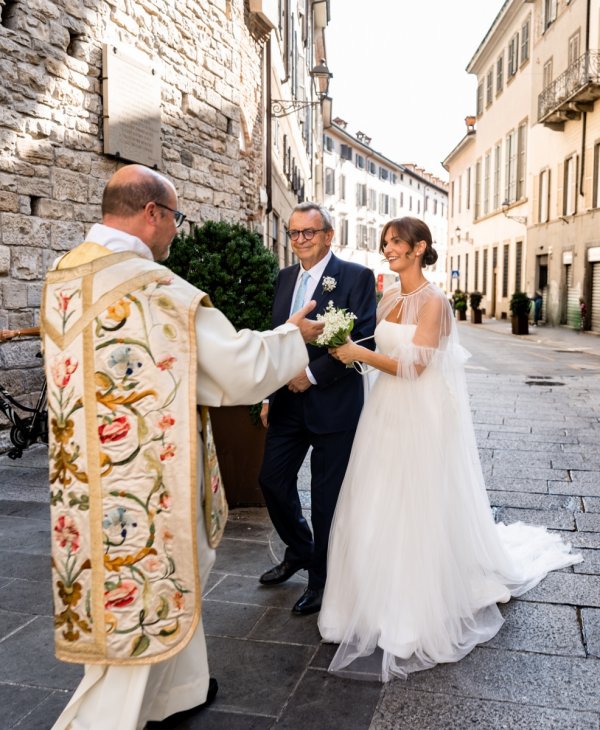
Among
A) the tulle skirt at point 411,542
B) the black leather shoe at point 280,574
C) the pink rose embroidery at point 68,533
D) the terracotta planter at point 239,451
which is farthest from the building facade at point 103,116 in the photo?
the pink rose embroidery at point 68,533

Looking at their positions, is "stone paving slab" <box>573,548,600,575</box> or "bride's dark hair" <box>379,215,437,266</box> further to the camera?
"stone paving slab" <box>573,548,600,575</box>

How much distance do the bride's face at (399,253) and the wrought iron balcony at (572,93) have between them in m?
23.0

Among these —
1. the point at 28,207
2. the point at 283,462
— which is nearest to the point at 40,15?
the point at 28,207

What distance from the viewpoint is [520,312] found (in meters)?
24.8

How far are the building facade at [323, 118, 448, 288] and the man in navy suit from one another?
4246 cm

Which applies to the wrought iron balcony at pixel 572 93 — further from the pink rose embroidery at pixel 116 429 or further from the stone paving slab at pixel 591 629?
the pink rose embroidery at pixel 116 429

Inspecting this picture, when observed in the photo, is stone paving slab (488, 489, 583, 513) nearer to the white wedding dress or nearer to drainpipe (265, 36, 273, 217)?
the white wedding dress

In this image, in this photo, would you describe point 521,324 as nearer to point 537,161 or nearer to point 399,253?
point 537,161

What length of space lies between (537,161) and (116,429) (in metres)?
31.5

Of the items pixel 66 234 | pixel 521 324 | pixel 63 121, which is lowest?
pixel 521 324

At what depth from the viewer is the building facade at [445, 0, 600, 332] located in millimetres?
24969

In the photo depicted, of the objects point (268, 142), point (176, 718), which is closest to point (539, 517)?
point (176, 718)

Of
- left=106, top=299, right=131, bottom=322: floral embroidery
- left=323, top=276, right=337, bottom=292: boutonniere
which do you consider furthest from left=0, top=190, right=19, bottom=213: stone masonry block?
left=106, top=299, right=131, bottom=322: floral embroidery

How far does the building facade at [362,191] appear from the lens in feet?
166
